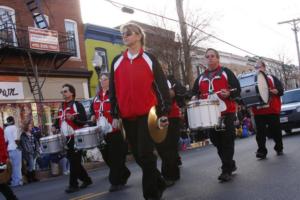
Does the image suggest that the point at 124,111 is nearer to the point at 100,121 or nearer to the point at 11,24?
the point at 100,121

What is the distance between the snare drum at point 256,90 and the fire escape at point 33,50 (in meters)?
14.0

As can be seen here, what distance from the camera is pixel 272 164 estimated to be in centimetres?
Result: 877

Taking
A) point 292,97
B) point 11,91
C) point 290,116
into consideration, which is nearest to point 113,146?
point 290,116

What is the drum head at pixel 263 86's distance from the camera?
9702 mm

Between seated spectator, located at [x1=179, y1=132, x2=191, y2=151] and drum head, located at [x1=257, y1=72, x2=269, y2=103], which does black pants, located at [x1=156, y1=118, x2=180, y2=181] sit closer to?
drum head, located at [x1=257, y1=72, x2=269, y2=103]

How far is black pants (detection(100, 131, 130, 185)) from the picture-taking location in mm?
8211

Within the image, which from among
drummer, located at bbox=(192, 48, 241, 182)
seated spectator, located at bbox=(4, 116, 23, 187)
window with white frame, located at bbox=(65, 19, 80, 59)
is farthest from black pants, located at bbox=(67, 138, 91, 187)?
window with white frame, located at bbox=(65, 19, 80, 59)

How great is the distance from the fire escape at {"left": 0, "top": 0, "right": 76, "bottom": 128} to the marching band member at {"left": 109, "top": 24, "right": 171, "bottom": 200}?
16.5 meters

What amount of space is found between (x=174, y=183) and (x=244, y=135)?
18111mm

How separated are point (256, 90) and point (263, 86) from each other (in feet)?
0.97

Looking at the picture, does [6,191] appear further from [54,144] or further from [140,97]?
[140,97]

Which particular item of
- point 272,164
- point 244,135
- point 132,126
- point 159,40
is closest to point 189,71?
point 159,40

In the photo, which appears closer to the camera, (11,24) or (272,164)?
(272,164)

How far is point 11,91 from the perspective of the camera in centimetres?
2248
